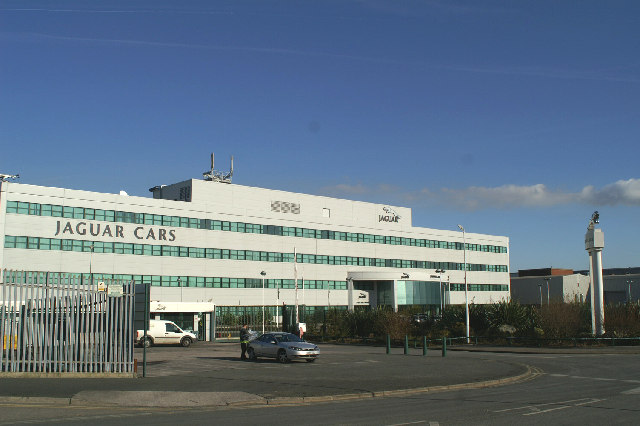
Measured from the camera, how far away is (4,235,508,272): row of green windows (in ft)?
181

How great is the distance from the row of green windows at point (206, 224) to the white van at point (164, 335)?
57.8 feet

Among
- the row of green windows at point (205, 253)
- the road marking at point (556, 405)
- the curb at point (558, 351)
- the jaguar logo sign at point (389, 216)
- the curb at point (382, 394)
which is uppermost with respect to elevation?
the jaguar logo sign at point (389, 216)

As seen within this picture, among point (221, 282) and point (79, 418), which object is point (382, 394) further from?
point (221, 282)

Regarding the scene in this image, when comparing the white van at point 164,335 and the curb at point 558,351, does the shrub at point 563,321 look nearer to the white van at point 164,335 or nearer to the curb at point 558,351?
the curb at point 558,351

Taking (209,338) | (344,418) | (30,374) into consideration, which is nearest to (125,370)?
(30,374)

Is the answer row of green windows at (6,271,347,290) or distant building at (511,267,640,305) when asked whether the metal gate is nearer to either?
row of green windows at (6,271,347,290)

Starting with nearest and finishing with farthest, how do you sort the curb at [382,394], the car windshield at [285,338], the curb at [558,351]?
the curb at [382,394]
the car windshield at [285,338]
the curb at [558,351]

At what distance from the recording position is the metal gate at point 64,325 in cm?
2000

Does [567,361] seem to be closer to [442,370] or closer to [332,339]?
[442,370]

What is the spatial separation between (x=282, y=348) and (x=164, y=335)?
58.9ft

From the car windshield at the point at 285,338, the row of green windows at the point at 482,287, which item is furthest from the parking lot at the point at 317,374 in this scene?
the row of green windows at the point at 482,287

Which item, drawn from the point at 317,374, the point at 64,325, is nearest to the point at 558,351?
the point at 317,374

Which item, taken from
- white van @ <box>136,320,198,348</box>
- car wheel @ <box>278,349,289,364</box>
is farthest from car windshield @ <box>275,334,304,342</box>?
white van @ <box>136,320,198,348</box>

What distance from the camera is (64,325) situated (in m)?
20.7
